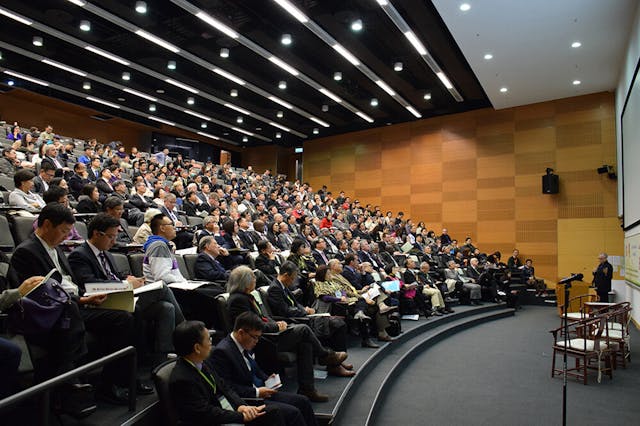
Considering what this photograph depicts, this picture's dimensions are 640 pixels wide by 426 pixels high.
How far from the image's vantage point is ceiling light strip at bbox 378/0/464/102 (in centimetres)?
675

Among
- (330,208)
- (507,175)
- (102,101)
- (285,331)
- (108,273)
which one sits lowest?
(285,331)

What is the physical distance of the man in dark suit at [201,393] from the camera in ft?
5.81

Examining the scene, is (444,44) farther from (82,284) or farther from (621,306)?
(82,284)

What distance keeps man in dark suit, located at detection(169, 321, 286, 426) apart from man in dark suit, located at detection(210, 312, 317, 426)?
0.10 m

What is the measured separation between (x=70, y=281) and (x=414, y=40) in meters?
7.30

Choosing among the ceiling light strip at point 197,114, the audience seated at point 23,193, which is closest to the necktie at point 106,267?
the audience seated at point 23,193

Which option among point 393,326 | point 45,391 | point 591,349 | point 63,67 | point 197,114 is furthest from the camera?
point 197,114

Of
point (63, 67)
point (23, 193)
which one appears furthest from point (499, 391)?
point (63, 67)

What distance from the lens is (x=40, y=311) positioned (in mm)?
1662

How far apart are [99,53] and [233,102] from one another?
3.77 metres

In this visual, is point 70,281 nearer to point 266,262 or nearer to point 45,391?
point 45,391

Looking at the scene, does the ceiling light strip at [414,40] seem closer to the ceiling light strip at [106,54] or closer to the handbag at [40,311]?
the ceiling light strip at [106,54]

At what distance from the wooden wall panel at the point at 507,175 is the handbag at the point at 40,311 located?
11.0 m

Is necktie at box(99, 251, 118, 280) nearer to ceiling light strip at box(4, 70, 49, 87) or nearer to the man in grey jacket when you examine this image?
the man in grey jacket
